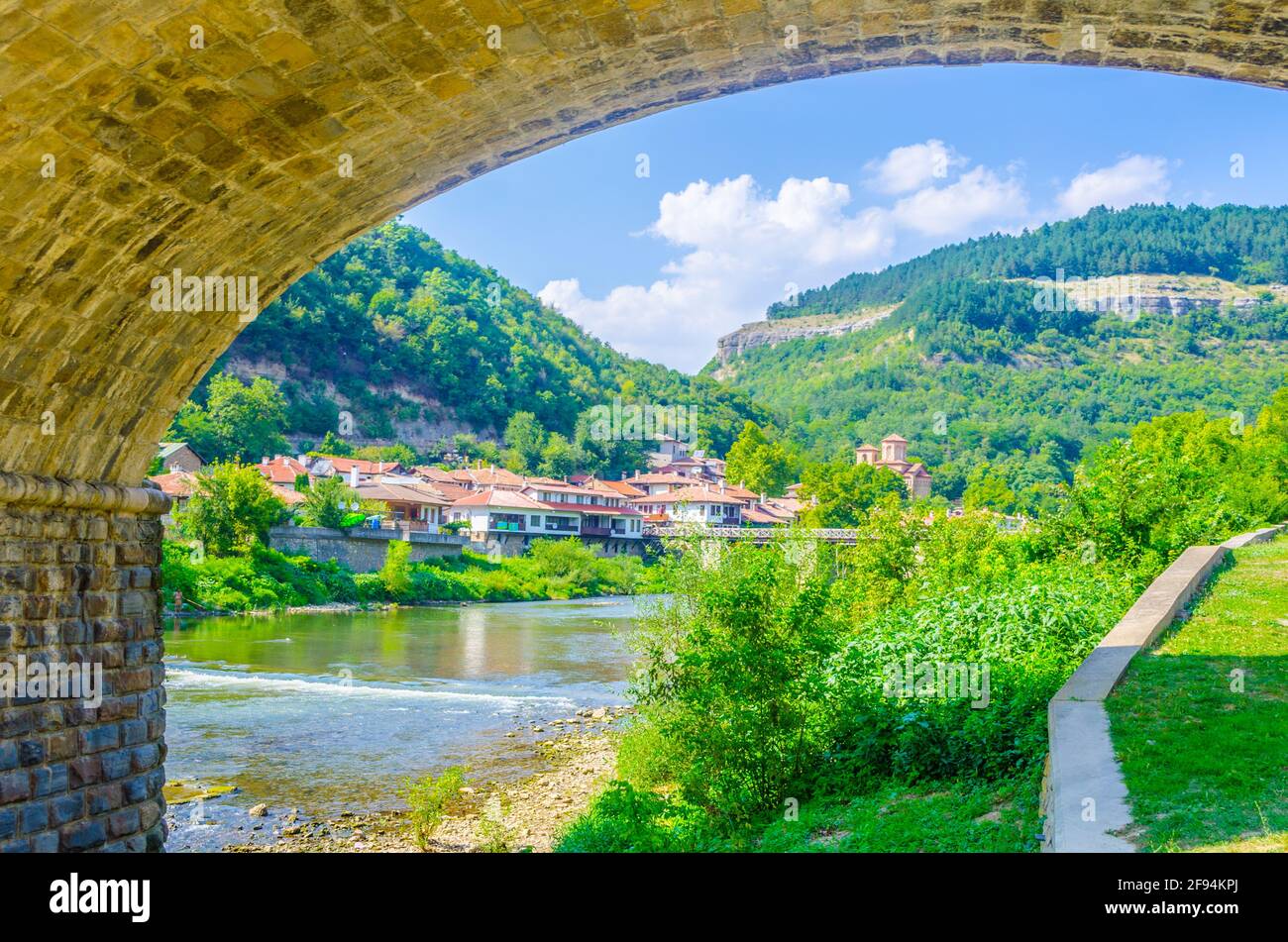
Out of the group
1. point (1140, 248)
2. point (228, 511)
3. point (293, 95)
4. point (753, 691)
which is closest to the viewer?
point (293, 95)

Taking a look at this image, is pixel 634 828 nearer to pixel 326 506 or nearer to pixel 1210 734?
pixel 1210 734

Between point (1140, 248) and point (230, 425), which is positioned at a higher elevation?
point (1140, 248)

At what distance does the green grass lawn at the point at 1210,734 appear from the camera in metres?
4.85

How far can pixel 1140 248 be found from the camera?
140 m

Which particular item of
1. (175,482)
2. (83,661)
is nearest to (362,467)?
(175,482)

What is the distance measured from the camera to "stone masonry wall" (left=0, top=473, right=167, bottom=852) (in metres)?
5.93

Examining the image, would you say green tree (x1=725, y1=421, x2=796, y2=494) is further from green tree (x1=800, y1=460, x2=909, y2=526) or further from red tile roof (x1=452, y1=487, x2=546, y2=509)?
red tile roof (x1=452, y1=487, x2=546, y2=509)

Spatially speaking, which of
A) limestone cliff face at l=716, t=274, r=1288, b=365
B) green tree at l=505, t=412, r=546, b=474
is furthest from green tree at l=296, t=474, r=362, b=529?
limestone cliff face at l=716, t=274, r=1288, b=365

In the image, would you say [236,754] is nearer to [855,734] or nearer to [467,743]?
[467,743]

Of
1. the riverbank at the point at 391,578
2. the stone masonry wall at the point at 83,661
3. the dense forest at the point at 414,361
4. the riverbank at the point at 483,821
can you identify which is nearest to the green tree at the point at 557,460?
the dense forest at the point at 414,361

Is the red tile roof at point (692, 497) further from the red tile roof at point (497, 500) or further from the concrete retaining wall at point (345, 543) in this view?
the concrete retaining wall at point (345, 543)

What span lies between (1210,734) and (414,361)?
317 feet

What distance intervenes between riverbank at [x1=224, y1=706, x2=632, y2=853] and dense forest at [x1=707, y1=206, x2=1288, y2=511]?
222 ft

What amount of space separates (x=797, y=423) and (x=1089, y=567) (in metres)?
115
